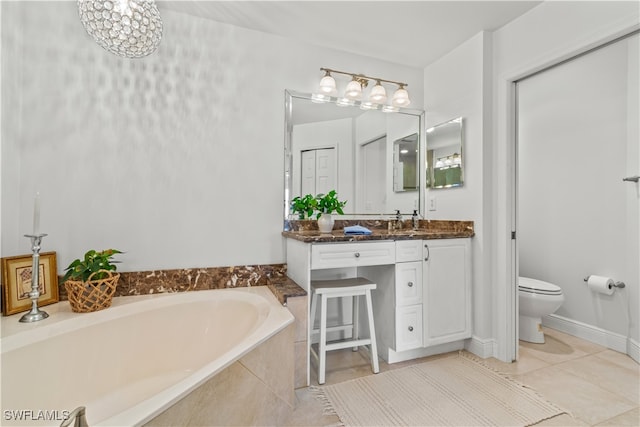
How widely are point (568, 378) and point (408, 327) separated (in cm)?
100

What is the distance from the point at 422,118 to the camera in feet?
9.06

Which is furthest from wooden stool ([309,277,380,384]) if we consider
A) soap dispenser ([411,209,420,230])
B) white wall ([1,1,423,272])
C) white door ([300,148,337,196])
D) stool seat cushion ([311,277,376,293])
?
soap dispenser ([411,209,420,230])

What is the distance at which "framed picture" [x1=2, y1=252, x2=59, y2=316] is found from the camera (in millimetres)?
1449

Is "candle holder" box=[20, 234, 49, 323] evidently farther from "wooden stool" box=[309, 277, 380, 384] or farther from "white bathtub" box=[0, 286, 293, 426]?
"wooden stool" box=[309, 277, 380, 384]

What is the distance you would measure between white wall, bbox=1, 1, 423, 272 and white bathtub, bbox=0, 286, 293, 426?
37cm

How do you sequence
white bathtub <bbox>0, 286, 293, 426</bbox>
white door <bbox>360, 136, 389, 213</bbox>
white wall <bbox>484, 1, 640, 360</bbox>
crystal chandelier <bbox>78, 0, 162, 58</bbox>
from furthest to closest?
white door <bbox>360, 136, 389, 213</bbox> < white wall <bbox>484, 1, 640, 360</bbox> < crystal chandelier <bbox>78, 0, 162, 58</bbox> < white bathtub <bbox>0, 286, 293, 426</bbox>

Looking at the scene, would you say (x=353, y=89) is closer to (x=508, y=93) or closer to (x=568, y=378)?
(x=508, y=93)

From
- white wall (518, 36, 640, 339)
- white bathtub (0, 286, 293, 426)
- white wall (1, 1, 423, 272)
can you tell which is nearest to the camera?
white bathtub (0, 286, 293, 426)

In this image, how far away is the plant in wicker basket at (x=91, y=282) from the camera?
154 centimetres

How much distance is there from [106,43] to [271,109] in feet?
3.43

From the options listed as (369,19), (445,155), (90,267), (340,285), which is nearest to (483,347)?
(340,285)

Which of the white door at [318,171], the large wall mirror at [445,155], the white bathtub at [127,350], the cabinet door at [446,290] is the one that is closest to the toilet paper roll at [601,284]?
the cabinet door at [446,290]

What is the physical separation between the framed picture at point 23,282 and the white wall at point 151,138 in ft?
0.39

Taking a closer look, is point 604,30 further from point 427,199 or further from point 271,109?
point 271,109
